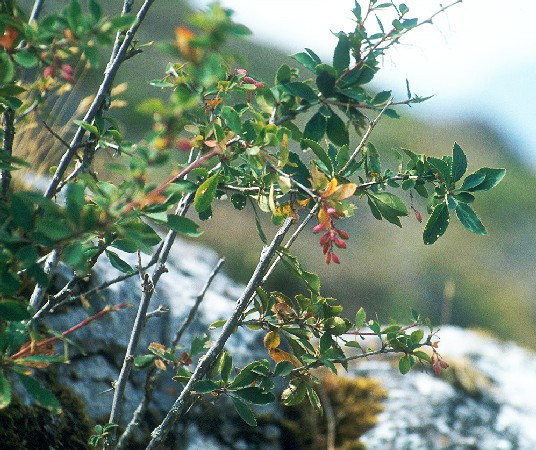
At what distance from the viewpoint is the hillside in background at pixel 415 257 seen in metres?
9.47

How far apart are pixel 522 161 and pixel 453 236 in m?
9.94

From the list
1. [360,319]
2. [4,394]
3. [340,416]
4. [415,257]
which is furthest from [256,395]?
[415,257]

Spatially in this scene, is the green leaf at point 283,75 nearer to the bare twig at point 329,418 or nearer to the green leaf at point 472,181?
the green leaf at point 472,181

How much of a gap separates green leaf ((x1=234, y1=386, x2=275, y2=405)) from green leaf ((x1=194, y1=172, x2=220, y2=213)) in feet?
1.51

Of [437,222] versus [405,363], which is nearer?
[437,222]

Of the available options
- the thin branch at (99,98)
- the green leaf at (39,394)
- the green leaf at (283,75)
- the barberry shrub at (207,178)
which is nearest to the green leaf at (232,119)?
the barberry shrub at (207,178)

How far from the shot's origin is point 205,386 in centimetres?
131

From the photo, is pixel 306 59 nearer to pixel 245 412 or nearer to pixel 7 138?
pixel 7 138

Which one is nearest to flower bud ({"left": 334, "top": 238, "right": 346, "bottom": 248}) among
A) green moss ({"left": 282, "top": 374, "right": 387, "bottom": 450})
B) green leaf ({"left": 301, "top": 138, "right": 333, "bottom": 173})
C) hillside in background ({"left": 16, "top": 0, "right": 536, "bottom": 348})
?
green leaf ({"left": 301, "top": 138, "right": 333, "bottom": 173})

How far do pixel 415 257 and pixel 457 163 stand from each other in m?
10.0

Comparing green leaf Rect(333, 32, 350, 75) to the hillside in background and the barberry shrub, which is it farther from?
the hillside in background

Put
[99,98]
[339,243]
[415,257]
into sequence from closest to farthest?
1. [339,243]
2. [99,98]
3. [415,257]

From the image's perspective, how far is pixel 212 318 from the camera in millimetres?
2486

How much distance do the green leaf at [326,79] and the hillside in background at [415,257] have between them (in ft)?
18.5
